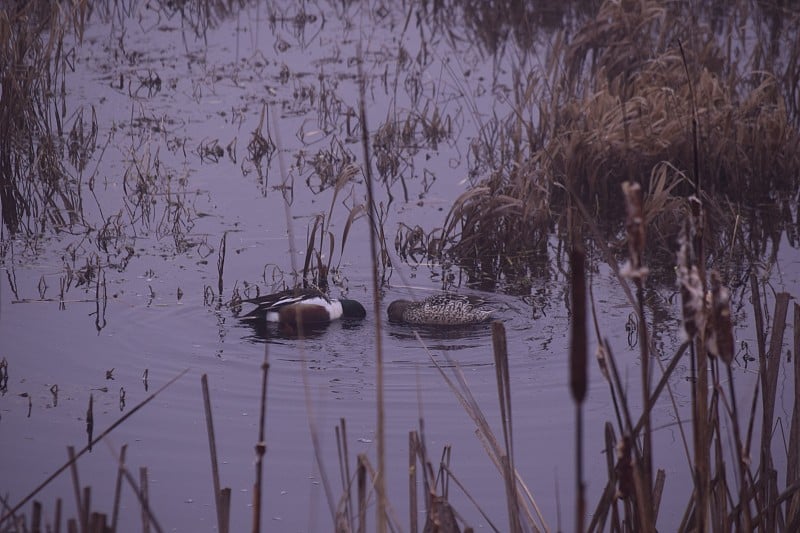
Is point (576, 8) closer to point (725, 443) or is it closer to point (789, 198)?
point (789, 198)

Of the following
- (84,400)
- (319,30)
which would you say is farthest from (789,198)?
(319,30)

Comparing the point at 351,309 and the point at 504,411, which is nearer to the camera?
the point at 504,411

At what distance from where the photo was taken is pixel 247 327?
244 inches

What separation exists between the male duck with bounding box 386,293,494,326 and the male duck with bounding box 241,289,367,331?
13.3 inches

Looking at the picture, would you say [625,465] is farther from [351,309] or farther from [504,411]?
[351,309]

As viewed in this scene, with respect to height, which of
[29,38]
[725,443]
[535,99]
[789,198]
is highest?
[29,38]

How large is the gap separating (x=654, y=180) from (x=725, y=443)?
3345 mm

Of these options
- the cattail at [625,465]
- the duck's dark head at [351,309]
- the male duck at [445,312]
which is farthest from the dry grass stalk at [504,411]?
the duck's dark head at [351,309]

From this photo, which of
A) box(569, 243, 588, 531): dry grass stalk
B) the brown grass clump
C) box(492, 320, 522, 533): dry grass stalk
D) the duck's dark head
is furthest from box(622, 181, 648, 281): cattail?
the brown grass clump

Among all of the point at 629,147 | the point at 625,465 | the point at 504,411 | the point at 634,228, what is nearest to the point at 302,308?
the point at 629,147

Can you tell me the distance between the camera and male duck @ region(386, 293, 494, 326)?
634 cm

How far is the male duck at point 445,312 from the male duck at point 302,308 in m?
0.34

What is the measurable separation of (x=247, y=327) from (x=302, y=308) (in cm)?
32

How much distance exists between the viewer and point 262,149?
29.2 ft
